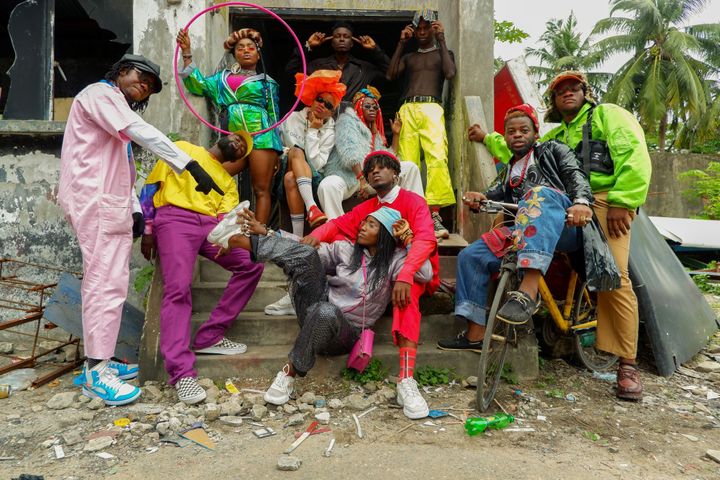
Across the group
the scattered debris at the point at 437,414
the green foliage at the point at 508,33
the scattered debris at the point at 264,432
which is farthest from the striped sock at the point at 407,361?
the green foliage at the point at 508,33

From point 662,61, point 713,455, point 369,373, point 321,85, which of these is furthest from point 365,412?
point 662,61

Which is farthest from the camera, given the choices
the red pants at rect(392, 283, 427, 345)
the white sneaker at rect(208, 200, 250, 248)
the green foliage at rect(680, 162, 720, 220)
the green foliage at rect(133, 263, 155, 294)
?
the green foliage at rect(680, 162, 720, 220)

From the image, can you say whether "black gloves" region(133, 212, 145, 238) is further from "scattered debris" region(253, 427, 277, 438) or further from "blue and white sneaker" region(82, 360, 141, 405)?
"scattered debris" region(253, 427, 277, 438)

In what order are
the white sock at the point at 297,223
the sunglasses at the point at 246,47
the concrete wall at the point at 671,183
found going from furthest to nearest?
1. the concrete wall at the point at 671,183
2. the white sock at the point at 297,223
3. the sunglasses at the point at 246,47

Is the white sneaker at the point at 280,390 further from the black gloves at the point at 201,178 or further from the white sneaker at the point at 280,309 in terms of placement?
the black gloves at the point at 201,178

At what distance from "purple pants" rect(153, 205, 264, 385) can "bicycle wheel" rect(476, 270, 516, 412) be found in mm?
1704

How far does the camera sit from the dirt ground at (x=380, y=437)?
260 centimetres

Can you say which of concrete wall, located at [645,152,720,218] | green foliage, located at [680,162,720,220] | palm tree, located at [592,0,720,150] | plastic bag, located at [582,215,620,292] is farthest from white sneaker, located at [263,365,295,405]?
palm tree, located at [592,0,720,150]

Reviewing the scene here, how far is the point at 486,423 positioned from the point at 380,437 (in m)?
0.61

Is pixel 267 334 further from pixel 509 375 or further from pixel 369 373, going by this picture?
pixel 509 375

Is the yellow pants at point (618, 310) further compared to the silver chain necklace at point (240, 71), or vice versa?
the silver chain necklace at point (240, 71)

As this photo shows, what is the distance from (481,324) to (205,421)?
196 centimetres

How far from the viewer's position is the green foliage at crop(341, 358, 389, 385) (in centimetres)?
357

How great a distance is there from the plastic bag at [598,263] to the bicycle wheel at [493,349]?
1.68 feet
